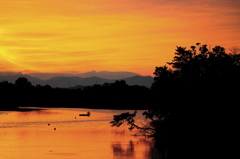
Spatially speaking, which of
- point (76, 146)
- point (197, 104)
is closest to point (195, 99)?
point (197, 104)

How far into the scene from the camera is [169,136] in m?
55.3

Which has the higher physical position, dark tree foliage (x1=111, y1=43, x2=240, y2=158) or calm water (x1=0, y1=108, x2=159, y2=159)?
dark tree foliage (x1=111, y1=43, x2=240, y2=158)

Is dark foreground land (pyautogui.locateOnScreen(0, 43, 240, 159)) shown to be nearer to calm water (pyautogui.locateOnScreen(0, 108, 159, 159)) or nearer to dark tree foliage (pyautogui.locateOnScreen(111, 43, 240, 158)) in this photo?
dark tree foliage (pyautogui.locateOnScreen(111, 43, 240, 158))

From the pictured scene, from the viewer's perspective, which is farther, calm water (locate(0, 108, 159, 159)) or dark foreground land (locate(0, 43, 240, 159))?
calm water (locate(0, 108, 159, 159))

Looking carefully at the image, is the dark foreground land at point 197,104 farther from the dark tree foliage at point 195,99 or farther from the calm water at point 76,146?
the calm water at point 76,146

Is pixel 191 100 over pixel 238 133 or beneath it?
over

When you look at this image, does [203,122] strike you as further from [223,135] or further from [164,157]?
[164,157]

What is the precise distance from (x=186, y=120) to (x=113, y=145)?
18236 millimetres

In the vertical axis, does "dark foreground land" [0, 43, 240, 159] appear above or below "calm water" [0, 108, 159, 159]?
above

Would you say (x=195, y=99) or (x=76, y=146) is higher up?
(x=195, y=99)

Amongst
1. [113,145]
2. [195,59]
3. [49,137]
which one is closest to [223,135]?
[195,59]

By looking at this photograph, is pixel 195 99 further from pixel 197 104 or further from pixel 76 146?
pixel 76 146

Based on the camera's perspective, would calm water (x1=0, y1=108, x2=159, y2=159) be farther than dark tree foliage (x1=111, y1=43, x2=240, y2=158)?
Yes

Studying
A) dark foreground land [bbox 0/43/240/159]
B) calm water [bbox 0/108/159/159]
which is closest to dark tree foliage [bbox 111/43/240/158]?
dark foreground land [bbox 0/43/240/159]
